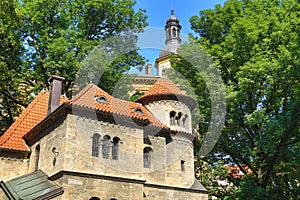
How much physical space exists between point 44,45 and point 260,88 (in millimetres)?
12812

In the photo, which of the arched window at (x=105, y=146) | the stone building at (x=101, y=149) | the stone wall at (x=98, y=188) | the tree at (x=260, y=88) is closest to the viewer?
the stone wall at (x=98, y=188)

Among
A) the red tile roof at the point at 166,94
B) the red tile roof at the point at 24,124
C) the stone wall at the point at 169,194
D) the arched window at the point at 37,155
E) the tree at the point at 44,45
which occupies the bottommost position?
the stone wall at the point at 169,194

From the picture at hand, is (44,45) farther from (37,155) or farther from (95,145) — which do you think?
(95,145)

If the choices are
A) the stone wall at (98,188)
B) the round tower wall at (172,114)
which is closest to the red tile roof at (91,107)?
the round tower wall at (172,114)

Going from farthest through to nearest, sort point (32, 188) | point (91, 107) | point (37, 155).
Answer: point (37, 155)
point (91, 107)
point (32, 188)

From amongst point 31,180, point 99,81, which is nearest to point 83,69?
point 99,81

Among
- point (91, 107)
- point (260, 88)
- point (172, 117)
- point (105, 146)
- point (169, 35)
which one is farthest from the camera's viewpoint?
point (169, 35)

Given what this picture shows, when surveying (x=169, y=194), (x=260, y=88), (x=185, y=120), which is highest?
(x=260, y=88)

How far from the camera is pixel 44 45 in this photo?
2264 cm

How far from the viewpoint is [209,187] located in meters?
21.9

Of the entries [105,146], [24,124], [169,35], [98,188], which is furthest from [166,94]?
[169,35]

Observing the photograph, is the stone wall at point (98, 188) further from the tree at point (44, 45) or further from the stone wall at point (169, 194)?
the tree at point (44, 45)

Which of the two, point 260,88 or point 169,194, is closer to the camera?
point 169,194

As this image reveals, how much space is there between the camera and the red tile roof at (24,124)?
17709 mm
